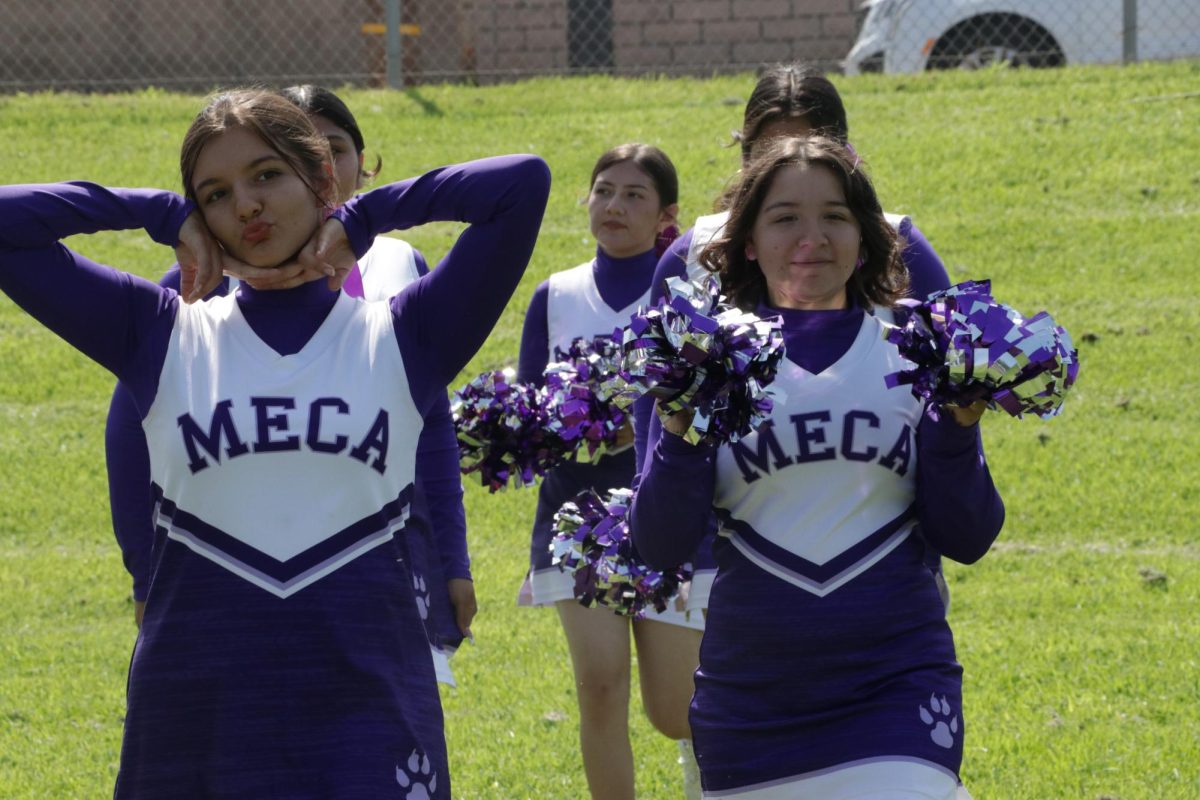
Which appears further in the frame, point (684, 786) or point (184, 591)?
point (684, 786)

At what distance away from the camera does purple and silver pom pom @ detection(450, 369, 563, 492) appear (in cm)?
484

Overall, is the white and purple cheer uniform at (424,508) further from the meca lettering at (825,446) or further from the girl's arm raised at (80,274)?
the meca lettering at (825,446)

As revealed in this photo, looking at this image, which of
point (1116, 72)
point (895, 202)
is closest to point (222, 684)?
point (895, 202)

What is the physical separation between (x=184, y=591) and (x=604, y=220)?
9.54 feet

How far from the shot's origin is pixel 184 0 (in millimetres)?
16422

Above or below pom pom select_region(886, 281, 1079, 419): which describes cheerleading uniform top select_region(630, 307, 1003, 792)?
below

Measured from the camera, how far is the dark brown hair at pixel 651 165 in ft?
18.1

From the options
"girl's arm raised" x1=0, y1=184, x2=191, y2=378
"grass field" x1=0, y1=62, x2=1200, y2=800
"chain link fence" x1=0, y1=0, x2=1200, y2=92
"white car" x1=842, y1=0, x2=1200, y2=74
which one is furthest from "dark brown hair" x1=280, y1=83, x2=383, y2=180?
"chain link fence" x1=0, y1=0, x2=1200, y2=92

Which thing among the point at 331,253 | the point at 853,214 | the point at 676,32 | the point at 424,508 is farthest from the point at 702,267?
the point at 676,32

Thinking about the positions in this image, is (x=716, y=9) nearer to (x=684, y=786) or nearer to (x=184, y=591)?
(x=684, y=786)

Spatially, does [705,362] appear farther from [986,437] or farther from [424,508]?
[986,437]

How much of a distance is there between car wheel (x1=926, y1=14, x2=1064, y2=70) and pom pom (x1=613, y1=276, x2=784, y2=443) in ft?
33.1

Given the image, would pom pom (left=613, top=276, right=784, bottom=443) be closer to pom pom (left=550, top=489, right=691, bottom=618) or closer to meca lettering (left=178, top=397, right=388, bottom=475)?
meca lettering (left=178, top=397, right=388, bottom=475)

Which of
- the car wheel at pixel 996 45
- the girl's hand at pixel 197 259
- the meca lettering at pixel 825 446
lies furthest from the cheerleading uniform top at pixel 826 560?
the car wheel at pixel 996 45
